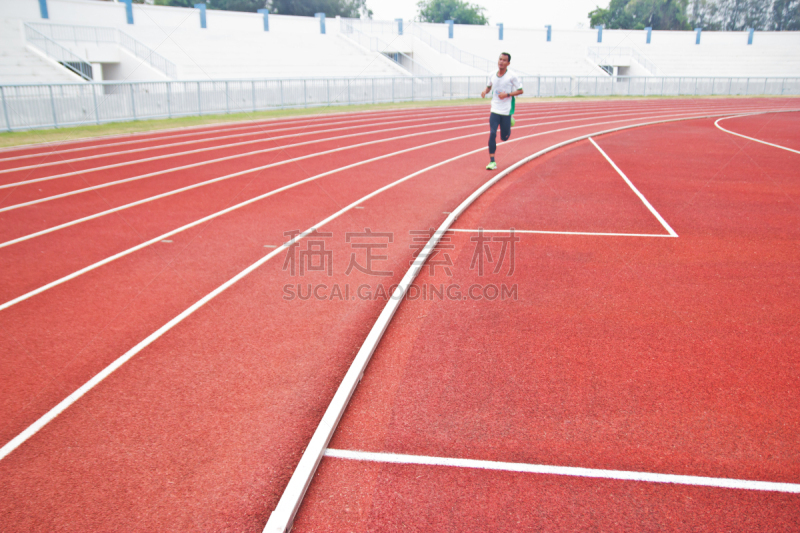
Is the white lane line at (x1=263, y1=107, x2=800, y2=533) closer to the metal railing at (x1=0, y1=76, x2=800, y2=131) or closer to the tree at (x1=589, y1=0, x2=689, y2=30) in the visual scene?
the metal railing at (x1=0, y1=76, x2=800, y2=131)

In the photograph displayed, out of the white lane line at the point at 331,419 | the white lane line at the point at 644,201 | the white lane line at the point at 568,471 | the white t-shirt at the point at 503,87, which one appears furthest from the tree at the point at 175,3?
the white lane line at the point at 568,471

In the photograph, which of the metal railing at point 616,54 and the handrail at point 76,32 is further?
the metal railing at point 616,54

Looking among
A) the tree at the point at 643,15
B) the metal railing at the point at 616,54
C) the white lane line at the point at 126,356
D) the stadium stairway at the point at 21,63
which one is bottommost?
the white lane line at the point at 126,356

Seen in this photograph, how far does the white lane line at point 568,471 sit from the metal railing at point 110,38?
96.2ft

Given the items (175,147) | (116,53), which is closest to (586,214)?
(175,147)

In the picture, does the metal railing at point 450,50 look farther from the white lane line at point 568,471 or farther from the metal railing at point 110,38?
the white lane line at point 568,471

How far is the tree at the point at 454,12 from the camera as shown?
7581 centimetres

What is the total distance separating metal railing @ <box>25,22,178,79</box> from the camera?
2738 cm

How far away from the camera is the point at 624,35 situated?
177 ft

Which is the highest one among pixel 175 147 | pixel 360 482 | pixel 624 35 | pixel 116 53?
pixel 624 35

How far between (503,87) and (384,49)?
3374 cm

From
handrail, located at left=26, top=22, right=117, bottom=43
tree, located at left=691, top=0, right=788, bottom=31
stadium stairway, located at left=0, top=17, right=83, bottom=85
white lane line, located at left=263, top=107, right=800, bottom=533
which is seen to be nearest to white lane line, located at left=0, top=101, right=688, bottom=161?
stadium stairway, located at left=0, top=17, right=83, bottom=85

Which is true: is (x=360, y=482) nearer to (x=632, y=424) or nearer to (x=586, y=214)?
(x=632, y=424)

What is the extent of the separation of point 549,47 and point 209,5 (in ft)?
102
